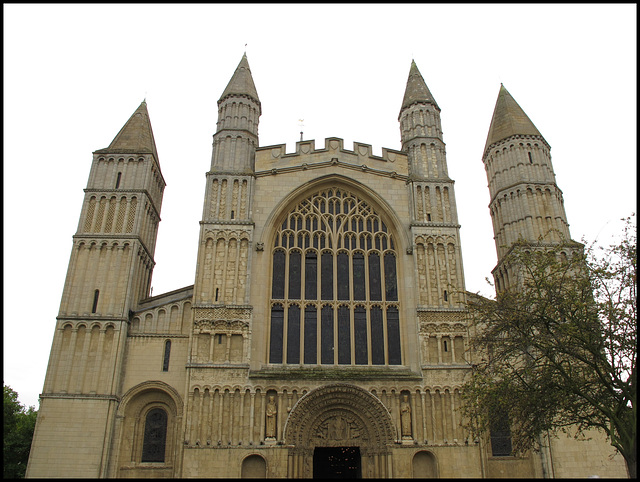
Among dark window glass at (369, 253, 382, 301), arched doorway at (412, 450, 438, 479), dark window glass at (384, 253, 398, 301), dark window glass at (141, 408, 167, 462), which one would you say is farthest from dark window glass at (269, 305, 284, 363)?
arched doorway at (412, 450, 438, 479)

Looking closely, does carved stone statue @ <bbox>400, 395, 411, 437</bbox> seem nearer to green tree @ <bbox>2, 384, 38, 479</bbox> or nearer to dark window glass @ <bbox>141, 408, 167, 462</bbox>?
dark window glass @ <bbox>141, 408, 167, 462</bbox>

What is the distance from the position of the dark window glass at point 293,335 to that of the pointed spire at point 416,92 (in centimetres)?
1229

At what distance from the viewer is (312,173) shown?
2509 centimetres

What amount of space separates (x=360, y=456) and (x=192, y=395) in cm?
657

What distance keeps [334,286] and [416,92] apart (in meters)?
11.5

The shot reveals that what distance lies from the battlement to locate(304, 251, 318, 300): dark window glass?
435cm

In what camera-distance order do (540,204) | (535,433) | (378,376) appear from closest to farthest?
(535,433), (378,376), (540,204)

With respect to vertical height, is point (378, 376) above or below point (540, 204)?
below

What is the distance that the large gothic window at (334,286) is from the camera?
22.0 m

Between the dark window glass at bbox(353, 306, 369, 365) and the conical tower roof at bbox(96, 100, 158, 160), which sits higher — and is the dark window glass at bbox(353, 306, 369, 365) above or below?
below

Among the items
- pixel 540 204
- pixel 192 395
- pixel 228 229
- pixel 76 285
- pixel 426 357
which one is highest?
pixel 540 204

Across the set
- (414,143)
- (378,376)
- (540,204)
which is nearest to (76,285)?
(378,376)

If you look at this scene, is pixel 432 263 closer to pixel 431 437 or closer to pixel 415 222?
pixel 415 222

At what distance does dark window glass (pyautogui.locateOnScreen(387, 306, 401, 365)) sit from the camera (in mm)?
22047
